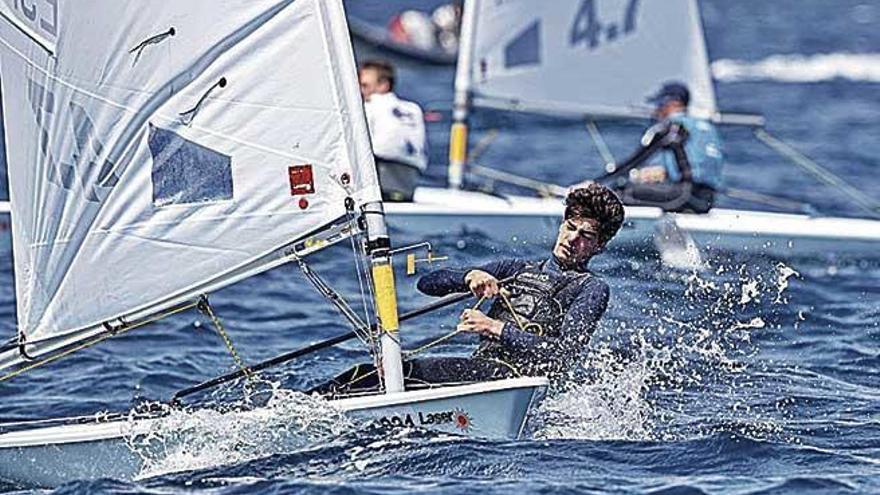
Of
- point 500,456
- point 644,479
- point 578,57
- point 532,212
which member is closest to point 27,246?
point 500,456

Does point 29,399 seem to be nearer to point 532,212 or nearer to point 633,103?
point 532,212

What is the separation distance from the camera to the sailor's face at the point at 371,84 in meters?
9.73

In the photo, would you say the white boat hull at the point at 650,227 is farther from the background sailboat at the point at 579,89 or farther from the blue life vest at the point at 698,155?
the blue life vest at the point at 698,155

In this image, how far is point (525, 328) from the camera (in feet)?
16.6

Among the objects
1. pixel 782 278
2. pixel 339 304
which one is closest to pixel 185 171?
pixel 339 304

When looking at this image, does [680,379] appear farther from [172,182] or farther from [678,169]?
[678,169]

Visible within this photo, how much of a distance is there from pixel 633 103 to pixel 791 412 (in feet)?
18.6

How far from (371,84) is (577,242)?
4742 mm

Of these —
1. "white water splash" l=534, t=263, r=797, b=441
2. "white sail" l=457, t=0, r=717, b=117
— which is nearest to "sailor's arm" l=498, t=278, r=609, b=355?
"white water splash" l=534, t=263, r=797, b=441

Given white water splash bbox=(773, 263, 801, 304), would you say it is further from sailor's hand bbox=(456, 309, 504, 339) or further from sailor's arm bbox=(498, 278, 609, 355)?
sailor's hand bbox=(456, 309, 504, 339)

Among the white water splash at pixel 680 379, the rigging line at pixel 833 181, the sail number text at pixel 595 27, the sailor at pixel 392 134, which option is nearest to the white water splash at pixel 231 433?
the white water splash at pixel 680 379

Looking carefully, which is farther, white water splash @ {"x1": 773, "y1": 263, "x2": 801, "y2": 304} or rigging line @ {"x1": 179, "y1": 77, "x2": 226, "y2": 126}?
white water splash @ {"x1": 773, "y1": 263, "x2": 801, "y2": 304}

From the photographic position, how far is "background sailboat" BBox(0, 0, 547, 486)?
189 inches

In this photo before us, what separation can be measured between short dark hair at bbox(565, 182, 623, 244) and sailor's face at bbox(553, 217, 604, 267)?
0.06 ft
